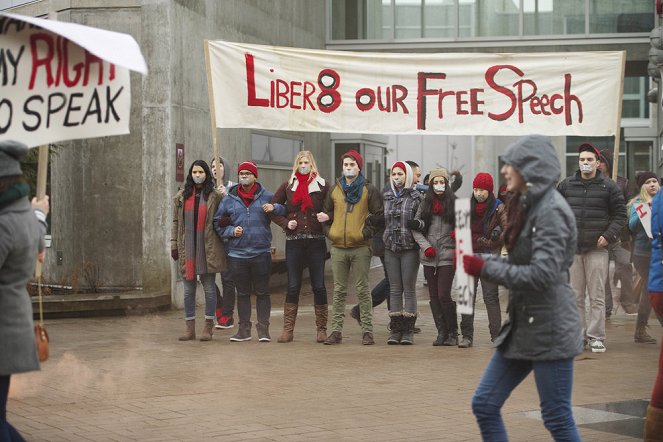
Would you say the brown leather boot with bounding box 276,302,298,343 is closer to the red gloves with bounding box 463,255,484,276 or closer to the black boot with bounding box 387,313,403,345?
the black boot with bounding box 387,313,403,345

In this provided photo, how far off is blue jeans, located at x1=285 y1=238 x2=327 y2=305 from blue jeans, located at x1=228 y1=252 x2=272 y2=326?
271mm

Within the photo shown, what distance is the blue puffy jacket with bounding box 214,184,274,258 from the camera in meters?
12.7

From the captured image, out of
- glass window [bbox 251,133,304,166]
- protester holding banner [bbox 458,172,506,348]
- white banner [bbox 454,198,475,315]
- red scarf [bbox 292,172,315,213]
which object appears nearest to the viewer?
white banner [bbox 454,198,475,315]

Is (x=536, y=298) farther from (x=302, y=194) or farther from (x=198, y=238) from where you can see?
(x=198, y=238)

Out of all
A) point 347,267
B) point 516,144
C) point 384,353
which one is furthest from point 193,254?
point 516,144

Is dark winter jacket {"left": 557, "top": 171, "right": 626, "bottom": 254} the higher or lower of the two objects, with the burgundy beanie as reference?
lower

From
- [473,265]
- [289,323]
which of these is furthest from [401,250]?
[473,265]

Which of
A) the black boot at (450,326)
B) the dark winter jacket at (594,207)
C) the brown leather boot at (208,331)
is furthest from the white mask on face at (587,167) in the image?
the brown leather boot at (208,331)

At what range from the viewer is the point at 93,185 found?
55.6 ft

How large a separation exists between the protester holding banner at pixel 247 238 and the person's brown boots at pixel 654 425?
6.58m

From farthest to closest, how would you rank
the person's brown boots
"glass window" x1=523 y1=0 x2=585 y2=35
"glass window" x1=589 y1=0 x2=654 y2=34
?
"glass window" x1=523 y1=0 x2=585 y2=35
"glass window" x1=589 y1=0 x2=654 y2=34
the person's brown boots

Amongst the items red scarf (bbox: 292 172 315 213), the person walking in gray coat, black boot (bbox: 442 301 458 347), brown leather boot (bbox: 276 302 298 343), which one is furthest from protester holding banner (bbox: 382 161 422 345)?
the person walking in gray coat

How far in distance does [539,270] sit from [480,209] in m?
6.91

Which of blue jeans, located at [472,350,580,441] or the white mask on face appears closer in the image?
blue jeans, located at [472,350,580,441]
